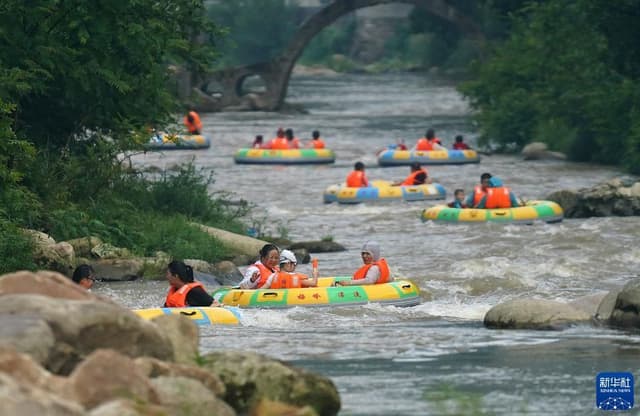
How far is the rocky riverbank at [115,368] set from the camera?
10117 millimetres

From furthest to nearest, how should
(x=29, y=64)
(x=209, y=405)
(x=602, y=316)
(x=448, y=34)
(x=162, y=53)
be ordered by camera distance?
(x=448, y=34), (x=162, y=53), (x=29, y=64), (x=602, y=316), (x=209, y=405)

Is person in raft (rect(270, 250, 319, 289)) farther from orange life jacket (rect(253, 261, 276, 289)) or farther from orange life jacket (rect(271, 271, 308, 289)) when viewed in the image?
orange life jacket (rect(253, 261, 276, 289))

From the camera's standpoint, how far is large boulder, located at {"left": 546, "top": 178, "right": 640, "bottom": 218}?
102ft

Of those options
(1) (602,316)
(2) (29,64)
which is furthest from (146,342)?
(2) (29,64)

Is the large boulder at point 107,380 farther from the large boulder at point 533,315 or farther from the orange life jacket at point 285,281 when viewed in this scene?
the orange life jacket at point 285,281

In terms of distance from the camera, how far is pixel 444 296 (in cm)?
2188

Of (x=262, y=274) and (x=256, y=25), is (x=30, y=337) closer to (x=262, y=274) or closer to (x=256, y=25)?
(x=262, y=274)

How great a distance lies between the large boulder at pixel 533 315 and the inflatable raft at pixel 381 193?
Answer: 1643 cm

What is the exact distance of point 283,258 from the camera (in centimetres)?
1966

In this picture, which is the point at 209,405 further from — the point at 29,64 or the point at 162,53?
the point at 162,53

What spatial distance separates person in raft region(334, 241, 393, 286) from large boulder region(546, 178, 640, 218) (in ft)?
38.9

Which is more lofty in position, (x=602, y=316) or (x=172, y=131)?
(x=172, y=131)

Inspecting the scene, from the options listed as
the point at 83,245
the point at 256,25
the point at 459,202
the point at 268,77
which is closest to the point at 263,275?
the point at 83,245

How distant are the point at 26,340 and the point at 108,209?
13498 millimetres
